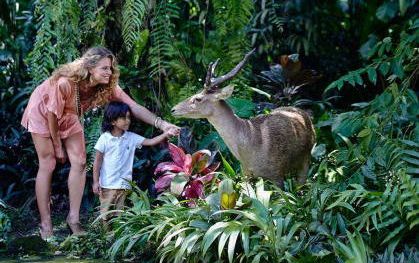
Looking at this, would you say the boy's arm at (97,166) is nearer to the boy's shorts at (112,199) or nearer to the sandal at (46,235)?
the boy's shorts at (112,199)

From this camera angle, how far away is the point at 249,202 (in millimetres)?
6258

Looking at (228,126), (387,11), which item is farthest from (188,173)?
(387,11)

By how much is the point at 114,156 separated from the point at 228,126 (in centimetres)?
105

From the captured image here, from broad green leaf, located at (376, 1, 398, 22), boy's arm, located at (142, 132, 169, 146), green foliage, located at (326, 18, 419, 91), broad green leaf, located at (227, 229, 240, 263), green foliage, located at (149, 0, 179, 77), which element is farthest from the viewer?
broad green leaf, located at (376, 1, 398, 22)

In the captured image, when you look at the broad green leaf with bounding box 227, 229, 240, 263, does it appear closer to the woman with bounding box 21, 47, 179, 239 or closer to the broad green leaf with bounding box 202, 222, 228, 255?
the broad green leaf with bounding box 202, 222, 228, 255

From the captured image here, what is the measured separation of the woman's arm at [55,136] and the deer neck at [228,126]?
1376 mm

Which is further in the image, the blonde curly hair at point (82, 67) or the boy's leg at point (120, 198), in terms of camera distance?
the boy's leg at point (120, 198)

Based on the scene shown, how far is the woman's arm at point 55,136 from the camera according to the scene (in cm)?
692

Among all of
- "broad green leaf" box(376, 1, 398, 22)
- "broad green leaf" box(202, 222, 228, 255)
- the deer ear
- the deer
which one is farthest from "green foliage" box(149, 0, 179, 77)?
"broad green leaf" box(202, 222, 228, 255)

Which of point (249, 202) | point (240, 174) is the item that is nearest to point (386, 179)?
point (249, 202)

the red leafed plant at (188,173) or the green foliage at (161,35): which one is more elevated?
the green foliage at (161,35)

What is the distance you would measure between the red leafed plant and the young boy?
0.26 metres

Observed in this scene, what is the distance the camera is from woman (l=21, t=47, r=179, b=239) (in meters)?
6.95

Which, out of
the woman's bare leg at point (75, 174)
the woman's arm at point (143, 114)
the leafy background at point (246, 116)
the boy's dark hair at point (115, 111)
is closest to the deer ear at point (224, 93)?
the woman's arm at point (143, 114)
